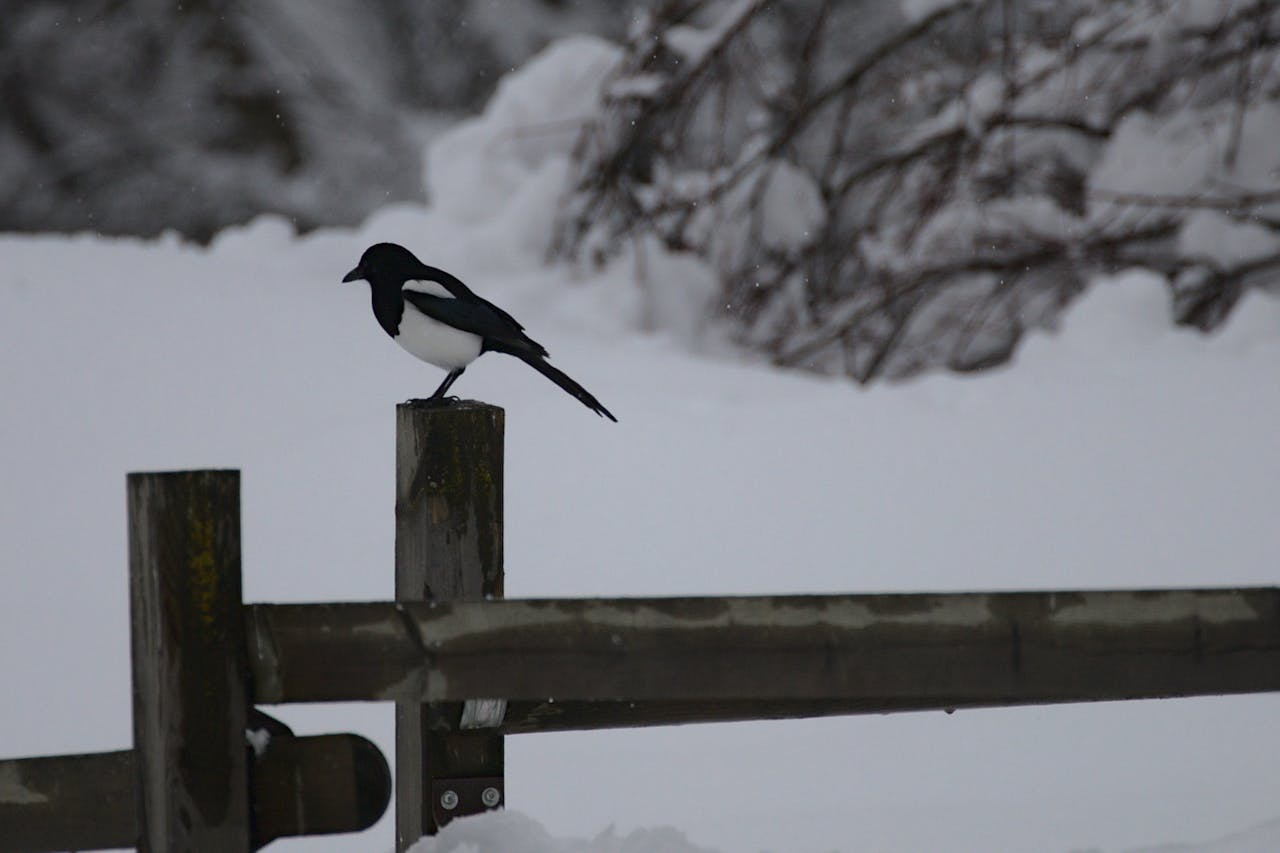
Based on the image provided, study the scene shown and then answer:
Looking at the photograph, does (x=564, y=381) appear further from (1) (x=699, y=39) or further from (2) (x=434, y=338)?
(1) (x=699, y=39)

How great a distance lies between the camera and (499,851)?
1.98m

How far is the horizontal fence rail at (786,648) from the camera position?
5.36 ft

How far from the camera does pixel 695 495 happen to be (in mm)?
4961

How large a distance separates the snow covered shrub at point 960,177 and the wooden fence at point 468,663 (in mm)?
4521

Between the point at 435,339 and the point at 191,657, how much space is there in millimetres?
1012

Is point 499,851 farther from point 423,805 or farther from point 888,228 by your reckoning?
point 888,228

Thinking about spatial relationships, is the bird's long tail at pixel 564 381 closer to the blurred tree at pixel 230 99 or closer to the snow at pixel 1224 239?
the snow at pixel 1224 239

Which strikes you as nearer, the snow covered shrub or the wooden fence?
the wooden fence


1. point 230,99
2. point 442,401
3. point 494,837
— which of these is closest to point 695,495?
point 442,401

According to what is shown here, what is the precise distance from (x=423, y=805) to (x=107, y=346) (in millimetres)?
4390

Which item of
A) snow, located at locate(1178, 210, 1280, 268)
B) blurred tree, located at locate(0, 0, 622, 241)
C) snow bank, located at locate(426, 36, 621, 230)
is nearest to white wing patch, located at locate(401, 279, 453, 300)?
snow, located at locate(1178, 210, 1280, 268)

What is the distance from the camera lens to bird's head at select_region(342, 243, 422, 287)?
2568 mm

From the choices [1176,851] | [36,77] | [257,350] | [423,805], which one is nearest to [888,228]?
[257,350]

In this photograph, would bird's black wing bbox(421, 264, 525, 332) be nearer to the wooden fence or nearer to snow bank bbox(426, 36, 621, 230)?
the wooden fence
